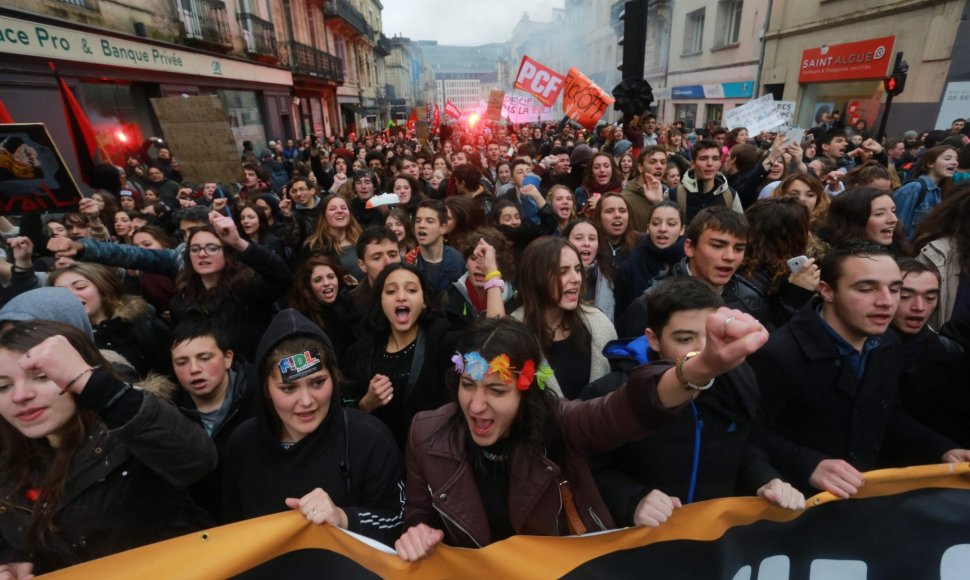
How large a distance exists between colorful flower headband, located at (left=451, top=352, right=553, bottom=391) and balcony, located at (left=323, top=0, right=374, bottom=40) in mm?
29466

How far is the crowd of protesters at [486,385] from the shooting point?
1620 mm

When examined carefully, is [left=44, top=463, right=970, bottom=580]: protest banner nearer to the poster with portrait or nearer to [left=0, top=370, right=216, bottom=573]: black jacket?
[left=0, top=370, right=216, bottom=573]: black jacket

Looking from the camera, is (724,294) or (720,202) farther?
(720,202)

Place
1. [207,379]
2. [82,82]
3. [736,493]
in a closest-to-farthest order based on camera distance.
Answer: [736,493]
[207,379]
[82,82]

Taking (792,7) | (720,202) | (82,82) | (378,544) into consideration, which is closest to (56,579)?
(378,544)

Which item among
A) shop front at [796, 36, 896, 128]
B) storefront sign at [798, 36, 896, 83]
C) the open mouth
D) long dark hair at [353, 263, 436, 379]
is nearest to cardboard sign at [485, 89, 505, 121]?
shop front at [796, 36, 896, 128]

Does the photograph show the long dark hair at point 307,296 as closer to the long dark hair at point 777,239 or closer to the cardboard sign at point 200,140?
the cardboard sign at point 200,140

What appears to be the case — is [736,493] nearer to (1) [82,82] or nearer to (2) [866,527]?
(2) [866,527]

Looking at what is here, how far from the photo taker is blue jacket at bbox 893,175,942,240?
4.55 m

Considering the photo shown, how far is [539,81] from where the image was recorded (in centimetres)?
1008

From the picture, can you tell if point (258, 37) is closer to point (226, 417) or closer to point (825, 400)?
point (226, 417)

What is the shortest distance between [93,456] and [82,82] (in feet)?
33.4

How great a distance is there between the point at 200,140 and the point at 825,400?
611 cm

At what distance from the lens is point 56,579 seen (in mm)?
1468
